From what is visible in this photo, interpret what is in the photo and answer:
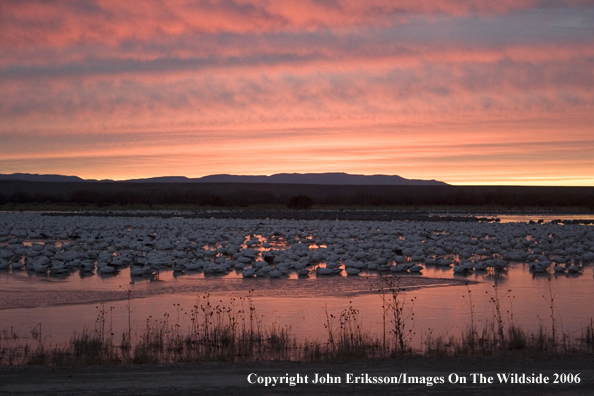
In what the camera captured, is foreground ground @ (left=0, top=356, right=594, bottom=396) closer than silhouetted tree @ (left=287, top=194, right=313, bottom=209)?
Yes

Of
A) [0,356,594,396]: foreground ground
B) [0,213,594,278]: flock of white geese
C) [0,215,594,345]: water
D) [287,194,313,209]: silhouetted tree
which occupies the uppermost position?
[287,194,313,209]: silhouetted tree

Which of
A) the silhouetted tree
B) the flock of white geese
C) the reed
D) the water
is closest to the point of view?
the reed

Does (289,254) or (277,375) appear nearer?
(277,375)

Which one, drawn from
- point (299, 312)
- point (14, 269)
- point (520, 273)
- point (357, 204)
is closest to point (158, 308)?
point (299, 312)

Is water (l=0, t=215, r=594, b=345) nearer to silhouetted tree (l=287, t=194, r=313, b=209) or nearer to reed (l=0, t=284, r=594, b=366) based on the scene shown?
reed (l=0, t=284, r=594, b=366)

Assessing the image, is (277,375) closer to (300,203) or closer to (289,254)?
(289,254)

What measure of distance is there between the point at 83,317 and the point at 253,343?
12.9 ft

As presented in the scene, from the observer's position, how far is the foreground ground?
6152mm

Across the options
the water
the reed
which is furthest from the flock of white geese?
the reed

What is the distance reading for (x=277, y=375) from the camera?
6.73 meters

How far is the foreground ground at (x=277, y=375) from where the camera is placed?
6.15 metres

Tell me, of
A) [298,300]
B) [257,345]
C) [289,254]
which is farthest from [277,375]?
[289,254]

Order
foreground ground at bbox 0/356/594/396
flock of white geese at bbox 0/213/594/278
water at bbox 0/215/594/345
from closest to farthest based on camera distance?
foreground ground at bbox 0/356/594/396 < water at bbox 0/215/594/345 < flock of white geese at bbox 0/213/594/278

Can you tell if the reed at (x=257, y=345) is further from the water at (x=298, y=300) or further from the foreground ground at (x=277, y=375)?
the foreground ground at (x=277, y=375)
